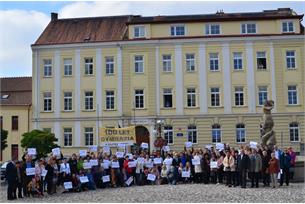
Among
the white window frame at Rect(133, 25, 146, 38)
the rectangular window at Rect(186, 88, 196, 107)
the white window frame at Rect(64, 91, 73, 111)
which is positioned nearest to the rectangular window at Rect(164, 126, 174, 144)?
the rectangular window at Rect(186, 88, 196, 107)

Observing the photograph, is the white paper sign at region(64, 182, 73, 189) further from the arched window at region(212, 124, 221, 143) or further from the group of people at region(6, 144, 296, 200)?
the arched window at region(212, 124, 221, 143)

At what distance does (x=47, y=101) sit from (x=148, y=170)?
88.3 ft

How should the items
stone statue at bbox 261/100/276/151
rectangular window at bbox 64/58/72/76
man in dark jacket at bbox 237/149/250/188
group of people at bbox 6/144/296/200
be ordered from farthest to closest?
rectangular window at bbox 64/58/72/76 < stone statue at bbox 261/100/276/151 < man in dark jacket at bbox 237/149/250/188 < group of people at bbox 6/144/296/200

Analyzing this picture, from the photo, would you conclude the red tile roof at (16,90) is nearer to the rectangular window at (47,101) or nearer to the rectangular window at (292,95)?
the rectangular window at (47,101)

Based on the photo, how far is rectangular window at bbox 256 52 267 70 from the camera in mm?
46781

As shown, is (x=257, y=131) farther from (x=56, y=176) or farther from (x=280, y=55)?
(x=56, y=176)

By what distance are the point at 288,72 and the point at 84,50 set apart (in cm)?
1864

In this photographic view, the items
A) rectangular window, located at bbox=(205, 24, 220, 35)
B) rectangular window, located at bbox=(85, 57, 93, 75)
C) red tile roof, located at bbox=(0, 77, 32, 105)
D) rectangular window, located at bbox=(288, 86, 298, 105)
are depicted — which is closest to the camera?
rectangular window, located at bbox=(288, 86, 298, 105)

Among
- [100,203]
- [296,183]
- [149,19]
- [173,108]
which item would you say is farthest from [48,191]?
[149,19]

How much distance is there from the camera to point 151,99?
155ft

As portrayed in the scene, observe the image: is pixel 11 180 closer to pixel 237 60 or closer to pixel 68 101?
pixel 68 101

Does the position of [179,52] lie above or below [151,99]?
above

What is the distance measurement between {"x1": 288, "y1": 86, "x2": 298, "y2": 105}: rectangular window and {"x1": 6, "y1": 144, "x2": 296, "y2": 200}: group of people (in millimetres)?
23933

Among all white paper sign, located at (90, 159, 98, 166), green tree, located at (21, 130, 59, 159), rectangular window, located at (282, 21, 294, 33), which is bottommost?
white paper sign, located at (90, 159, 98, 166)
